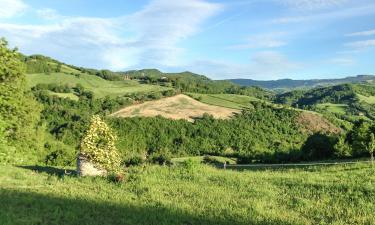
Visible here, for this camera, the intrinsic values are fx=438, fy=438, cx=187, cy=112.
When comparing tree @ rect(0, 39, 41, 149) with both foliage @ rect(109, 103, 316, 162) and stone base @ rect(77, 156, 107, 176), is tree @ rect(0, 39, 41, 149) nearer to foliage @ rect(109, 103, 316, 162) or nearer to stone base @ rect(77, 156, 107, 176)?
stone base @ rect(77, 156, 107, 176)

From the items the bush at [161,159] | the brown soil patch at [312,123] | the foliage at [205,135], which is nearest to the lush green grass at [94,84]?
the foliage at [205,135]

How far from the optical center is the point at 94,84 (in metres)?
168

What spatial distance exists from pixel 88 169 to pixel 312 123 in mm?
133586

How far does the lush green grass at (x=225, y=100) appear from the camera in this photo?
146375mm

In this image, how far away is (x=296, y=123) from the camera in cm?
14312

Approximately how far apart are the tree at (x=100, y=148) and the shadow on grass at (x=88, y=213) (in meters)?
6.11

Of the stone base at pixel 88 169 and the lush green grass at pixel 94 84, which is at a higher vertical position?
the lush green grass at pixel 94 84

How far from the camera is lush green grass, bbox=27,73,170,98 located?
156 metres

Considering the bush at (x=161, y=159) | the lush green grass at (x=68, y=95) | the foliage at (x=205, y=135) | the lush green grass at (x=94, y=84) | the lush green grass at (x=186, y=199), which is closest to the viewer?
the lush green grass at (x=186, y=199)

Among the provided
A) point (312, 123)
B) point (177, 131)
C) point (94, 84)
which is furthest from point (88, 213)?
point (94, 84)

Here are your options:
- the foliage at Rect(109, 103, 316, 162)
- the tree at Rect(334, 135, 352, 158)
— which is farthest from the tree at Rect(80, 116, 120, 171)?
the foliage at Rect(109, 103, 316, 162)

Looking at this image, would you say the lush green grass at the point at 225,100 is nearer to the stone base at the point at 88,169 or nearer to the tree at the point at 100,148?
the tree at the point at 100,148

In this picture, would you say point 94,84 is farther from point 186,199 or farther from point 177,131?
point 186,199

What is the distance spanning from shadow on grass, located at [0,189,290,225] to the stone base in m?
6.40
